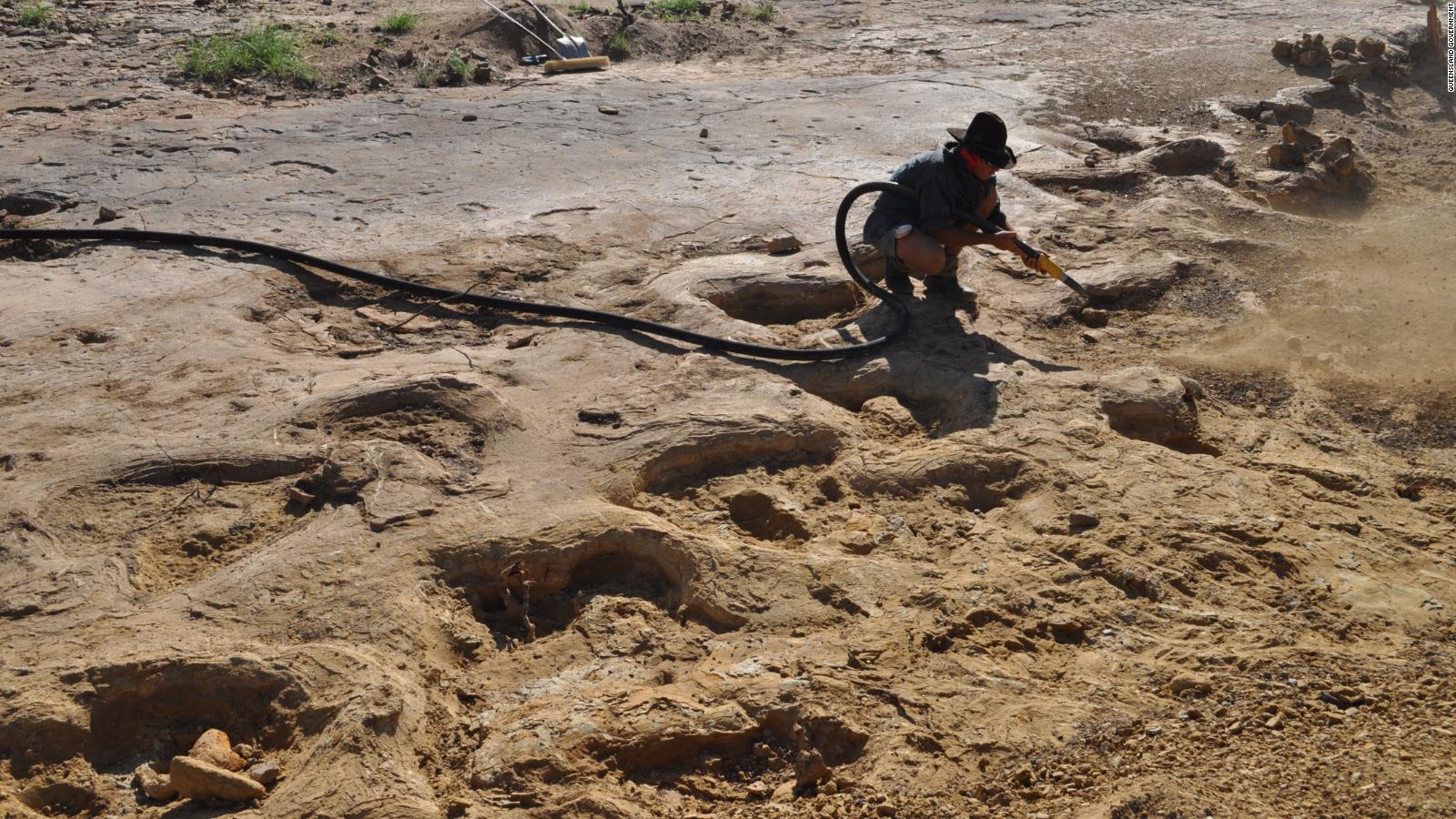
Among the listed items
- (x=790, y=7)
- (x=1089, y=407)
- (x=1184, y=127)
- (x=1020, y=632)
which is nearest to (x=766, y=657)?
(x=1020, y=632)

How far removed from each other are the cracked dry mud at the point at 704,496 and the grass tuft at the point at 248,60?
136 centimetres

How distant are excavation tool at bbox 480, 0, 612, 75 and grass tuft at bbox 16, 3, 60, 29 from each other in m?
3.50

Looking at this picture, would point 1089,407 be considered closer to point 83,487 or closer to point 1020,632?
point 1020,632

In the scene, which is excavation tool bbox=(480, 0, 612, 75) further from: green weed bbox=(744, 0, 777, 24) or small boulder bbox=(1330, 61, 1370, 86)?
small boulder bbox=(1330, 61, 1370, 86)

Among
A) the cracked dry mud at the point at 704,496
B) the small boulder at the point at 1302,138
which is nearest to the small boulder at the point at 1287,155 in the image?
the small boulder at the point at 1302,138

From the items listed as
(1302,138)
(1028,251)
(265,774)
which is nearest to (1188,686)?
(1028,251)

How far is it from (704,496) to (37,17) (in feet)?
26.7

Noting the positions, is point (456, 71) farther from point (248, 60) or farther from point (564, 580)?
point (564, 580)

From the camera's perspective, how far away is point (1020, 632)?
3.33 meters

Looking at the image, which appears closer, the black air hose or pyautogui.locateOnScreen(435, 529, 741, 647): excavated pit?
pyautogui.locateOnScreen(435, 529, 741, 647): excavated pit

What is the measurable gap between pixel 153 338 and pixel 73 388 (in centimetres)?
43

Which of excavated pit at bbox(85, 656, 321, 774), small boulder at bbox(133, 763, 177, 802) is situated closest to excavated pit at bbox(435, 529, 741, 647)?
excavated pit at bbox(85, 656, 321, 774)

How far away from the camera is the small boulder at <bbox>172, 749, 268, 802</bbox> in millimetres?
2758

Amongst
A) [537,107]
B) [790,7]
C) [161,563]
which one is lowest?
[161,563]
